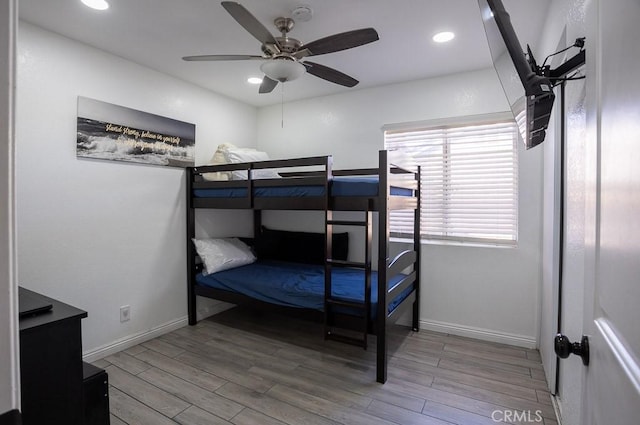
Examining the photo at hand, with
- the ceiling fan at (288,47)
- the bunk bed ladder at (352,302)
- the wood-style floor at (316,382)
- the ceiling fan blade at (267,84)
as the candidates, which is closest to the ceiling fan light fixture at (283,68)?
the ceiling fan at (288,47)

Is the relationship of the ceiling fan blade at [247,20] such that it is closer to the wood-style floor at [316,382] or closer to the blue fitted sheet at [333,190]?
the blue fitted sheet at [333,190]

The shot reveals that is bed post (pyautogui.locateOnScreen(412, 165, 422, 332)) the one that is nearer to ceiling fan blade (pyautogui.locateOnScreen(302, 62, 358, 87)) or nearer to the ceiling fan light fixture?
ceiling fan blade (pyautogui.locateOnScreen(302, 62, 358, 87))

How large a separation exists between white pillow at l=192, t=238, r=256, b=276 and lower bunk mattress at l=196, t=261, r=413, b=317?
0.25 feet

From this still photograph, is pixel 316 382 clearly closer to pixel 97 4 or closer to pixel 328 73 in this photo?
pixel 328 73

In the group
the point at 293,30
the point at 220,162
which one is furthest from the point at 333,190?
the point at 220,162

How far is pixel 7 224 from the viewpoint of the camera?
0.47m

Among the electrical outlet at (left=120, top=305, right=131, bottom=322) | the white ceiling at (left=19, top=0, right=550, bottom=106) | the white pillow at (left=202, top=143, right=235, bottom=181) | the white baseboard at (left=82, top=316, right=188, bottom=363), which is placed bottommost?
the white baseboard at (left=82, top=316, right=188, bottom=363)

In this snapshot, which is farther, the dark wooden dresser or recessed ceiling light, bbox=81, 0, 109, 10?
recessed ceiling light, bbox=81, 0, 109, 10

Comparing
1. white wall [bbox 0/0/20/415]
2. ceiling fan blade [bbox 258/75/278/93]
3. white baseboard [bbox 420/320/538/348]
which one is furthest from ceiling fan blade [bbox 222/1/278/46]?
white baseboard [bbox 420/320/538/348]

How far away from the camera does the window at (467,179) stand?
288 cm

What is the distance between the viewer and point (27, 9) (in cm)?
204

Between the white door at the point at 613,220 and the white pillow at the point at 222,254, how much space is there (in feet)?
9.98

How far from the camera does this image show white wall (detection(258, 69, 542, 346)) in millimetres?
2773

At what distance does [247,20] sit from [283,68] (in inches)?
15.6
